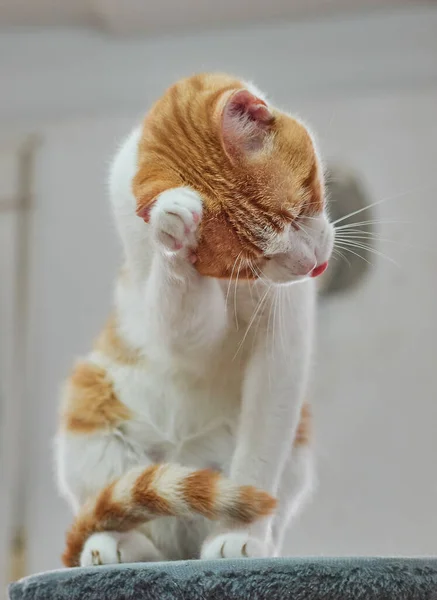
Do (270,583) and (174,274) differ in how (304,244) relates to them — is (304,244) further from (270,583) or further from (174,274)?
(270,583)

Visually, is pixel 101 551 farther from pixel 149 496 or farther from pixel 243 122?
pixel 243 122

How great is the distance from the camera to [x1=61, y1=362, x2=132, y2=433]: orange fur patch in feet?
2.79

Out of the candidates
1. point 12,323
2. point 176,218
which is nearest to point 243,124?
point 176,218

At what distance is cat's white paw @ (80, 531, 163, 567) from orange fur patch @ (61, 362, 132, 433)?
0.13 metres

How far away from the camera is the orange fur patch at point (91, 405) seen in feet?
2.79

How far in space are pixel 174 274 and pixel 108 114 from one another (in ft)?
4.17

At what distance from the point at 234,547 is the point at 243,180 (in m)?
0.35

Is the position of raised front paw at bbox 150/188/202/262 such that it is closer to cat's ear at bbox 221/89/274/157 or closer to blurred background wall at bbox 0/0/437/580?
cat's ear at bbox 221/89/274/157

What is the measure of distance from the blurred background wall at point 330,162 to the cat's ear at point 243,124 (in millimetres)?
996

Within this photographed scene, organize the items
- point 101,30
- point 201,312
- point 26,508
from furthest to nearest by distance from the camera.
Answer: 1. point 101,30
2. point 26,508
3. point 201,312

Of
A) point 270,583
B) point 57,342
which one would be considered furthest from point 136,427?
point 57,342

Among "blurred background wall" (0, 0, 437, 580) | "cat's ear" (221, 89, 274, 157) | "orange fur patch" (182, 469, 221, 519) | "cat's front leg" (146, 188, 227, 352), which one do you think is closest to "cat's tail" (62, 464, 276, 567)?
"orange fur patch" (182, 469, 221, 519)

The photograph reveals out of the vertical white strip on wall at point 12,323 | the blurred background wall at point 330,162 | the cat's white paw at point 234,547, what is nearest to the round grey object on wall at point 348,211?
the blurred background wall at point 330,162

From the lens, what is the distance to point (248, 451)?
31.4 inches
